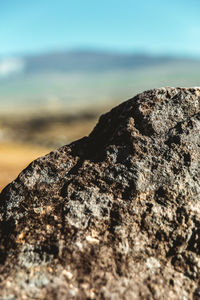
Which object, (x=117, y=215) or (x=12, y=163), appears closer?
(x=117, y=215)

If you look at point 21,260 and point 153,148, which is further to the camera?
point 153,148

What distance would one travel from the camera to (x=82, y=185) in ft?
17.0

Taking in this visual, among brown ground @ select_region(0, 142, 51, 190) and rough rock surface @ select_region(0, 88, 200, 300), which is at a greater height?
brown ground @ select_region(0, 142, 51, 190)

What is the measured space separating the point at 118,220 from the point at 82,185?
2.36 ft

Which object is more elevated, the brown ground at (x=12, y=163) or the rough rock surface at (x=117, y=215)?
the brown ground at (x=12, y=163)

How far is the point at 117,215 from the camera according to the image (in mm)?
4855

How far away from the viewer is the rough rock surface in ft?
13.9

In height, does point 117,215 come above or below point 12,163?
below

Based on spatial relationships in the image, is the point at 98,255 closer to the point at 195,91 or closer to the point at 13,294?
the point at 13,294

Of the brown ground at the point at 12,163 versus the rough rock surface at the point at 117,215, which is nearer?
the rough rock surface at the point at 117,215

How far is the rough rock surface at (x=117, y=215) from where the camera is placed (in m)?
4.25

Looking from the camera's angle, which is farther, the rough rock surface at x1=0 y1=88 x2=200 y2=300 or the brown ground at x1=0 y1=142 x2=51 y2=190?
the brown ground at x1=0 y1=142 x2=51 y2=190

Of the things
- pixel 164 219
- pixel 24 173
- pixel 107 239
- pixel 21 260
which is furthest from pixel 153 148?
pixel 21 260

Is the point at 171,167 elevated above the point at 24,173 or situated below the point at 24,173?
below
